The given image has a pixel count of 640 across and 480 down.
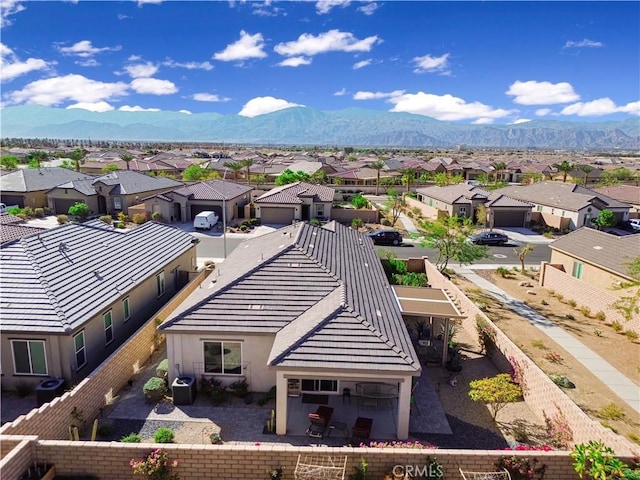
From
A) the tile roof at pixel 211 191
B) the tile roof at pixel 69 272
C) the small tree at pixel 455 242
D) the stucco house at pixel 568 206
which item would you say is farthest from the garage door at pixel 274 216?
the stucco house at pixel 568 206

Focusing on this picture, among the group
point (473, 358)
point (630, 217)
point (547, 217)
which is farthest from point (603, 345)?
point (630, 217)

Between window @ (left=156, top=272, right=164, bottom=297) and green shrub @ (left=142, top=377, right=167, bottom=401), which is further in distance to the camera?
window @ (left=156, top=272, right=164, bottom=297)

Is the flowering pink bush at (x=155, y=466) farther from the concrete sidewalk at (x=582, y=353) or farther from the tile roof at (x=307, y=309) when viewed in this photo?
the concrete sidewalk at (x=582, y=353)

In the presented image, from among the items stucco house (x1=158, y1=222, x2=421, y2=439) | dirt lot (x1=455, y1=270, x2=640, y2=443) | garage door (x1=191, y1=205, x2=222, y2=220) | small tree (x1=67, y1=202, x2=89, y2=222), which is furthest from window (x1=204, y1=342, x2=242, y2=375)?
small tree (x1=67, y1=202, x2=89, y2=222)

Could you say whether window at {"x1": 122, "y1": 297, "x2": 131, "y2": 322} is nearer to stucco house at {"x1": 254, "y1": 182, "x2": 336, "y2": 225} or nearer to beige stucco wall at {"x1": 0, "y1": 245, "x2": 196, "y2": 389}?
beige stucco wall at {"x1": 0, "y1": 245, "x2": 196, "y2": 389}

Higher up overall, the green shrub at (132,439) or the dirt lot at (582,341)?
the green shrub at (132,439)

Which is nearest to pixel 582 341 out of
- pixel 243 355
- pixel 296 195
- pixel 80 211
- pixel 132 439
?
pixel 243 355

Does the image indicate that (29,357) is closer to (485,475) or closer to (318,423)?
(318,423)
